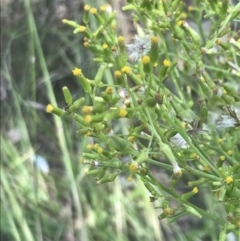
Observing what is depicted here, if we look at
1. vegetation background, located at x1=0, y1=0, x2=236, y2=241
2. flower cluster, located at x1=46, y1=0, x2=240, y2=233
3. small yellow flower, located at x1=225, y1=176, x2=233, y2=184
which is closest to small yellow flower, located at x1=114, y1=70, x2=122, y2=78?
flower cluster, located at x1=46, y1=0, x2=240, y2=233

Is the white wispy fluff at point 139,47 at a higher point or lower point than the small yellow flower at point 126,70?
lower

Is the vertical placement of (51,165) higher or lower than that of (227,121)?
lower

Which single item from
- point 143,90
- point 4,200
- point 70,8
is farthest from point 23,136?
point 143,90

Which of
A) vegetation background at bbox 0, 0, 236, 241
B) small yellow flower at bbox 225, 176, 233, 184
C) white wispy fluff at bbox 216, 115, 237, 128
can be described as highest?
white wispy fluff at bbox 216, 115, 237, 128

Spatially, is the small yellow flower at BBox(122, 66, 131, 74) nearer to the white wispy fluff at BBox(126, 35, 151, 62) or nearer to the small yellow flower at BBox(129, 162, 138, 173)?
the small yellow flower at BBox(129, 162, 138, 173)

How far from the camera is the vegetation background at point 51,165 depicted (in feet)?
4.14

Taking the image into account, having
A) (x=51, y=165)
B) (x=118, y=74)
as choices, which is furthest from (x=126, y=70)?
(x=51, y=165)

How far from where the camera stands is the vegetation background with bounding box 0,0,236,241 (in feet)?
4.14

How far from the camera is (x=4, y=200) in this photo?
1269 millimetres

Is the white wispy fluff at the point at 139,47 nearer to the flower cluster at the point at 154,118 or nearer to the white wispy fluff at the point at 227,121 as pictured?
the flower cluster at the point at 154,118

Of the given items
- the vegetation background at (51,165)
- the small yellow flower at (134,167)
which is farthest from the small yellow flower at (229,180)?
the vegetation background at (51,165)

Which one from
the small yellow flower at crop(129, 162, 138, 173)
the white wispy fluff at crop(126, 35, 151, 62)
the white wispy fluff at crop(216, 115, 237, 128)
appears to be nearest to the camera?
the small yellow flower at crop(129, 162, 138, 173)

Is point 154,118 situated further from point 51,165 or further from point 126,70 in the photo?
point 51,165

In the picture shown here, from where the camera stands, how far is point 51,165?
1478 millimetres
